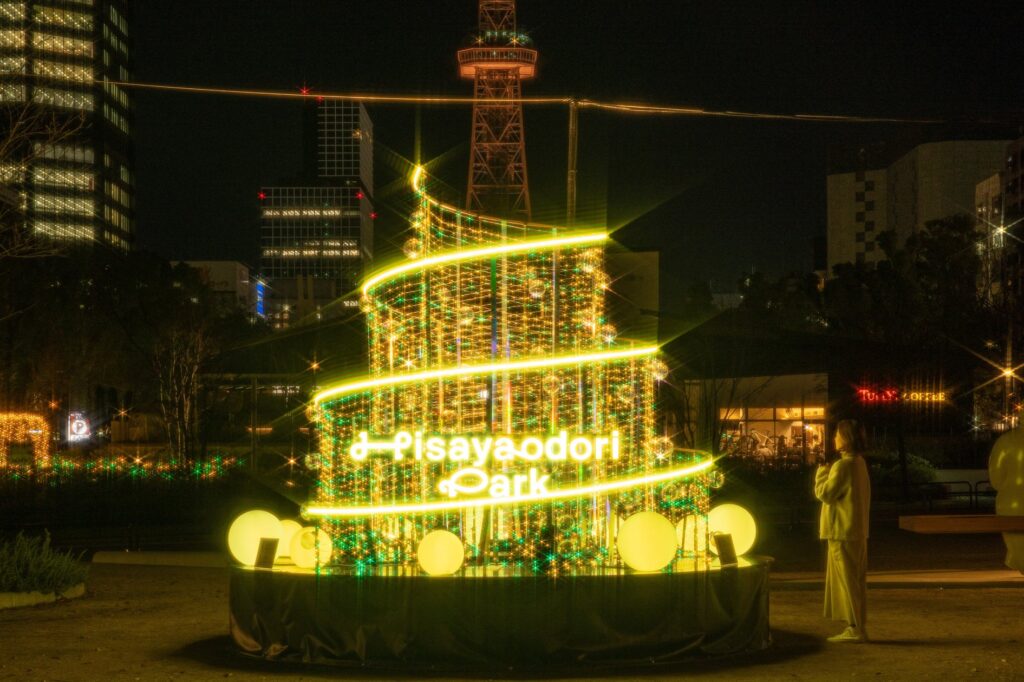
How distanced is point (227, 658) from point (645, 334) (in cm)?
1544

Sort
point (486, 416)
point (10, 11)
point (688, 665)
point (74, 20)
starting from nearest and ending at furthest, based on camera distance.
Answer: point (688, 665) → point (486, 416) → point (10, 11) → point (74, 20)

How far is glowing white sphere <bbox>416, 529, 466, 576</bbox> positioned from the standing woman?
316 centimetres

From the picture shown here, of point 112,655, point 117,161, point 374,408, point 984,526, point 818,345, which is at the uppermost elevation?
point 117,161

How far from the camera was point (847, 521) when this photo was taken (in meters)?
11.4

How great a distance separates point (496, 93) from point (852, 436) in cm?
2993

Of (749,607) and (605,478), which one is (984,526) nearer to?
(749,607)

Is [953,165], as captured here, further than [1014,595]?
Yes

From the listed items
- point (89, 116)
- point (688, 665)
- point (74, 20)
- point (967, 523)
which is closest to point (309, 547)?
point (688, 665)

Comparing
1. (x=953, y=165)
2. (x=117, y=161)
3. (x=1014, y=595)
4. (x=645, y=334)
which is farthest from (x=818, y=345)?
(x=117, y=161)

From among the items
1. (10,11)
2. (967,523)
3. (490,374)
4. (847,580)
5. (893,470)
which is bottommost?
(847,580)

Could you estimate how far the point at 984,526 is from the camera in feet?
22.9

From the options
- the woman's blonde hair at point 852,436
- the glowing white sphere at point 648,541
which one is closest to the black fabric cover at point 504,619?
the glowing white sphere at point 648,541

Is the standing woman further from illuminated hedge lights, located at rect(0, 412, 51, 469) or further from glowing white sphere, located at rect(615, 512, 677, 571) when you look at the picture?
illuminated hedge lights, located at rect(0, 412, 51, 469)

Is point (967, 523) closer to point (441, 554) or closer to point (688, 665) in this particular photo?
point (688, 665)
